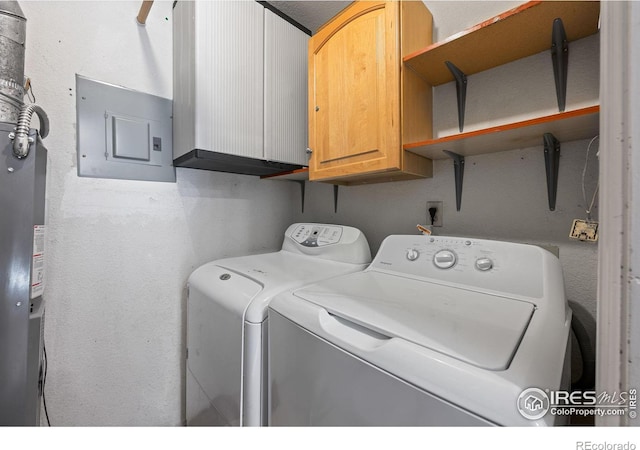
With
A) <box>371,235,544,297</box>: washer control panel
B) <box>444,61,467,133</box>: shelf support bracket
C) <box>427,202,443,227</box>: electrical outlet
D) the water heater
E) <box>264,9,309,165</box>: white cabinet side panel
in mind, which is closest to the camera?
the water heater

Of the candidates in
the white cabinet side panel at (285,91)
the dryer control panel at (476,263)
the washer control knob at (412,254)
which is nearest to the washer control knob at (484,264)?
the dryer control panel at (476,263)

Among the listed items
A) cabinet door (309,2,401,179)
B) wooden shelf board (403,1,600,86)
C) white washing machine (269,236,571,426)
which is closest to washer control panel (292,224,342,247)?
cabinet door (309,2,401,179)

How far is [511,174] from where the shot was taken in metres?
1.08

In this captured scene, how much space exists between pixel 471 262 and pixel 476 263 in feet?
0.06

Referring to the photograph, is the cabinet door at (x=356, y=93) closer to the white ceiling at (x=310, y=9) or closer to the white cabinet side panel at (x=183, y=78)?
the white ceiling at (x=310, y=9)

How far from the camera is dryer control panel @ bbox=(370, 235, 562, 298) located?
0.81 m

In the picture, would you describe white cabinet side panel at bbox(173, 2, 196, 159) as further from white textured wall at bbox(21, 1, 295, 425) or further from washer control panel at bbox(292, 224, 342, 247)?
washer control panel at bbox(292, 224, 342, 247)

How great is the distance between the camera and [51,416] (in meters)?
1.13

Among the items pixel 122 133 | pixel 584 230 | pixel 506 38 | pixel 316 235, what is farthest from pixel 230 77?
pixel 584 230

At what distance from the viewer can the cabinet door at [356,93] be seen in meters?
1.06

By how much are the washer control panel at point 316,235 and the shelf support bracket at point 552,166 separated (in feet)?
3.06

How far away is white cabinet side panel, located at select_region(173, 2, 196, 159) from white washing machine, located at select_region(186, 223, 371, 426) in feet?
2.30

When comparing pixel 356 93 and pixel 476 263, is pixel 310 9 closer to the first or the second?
pixel 356 93

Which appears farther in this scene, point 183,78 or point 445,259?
point 183,78
